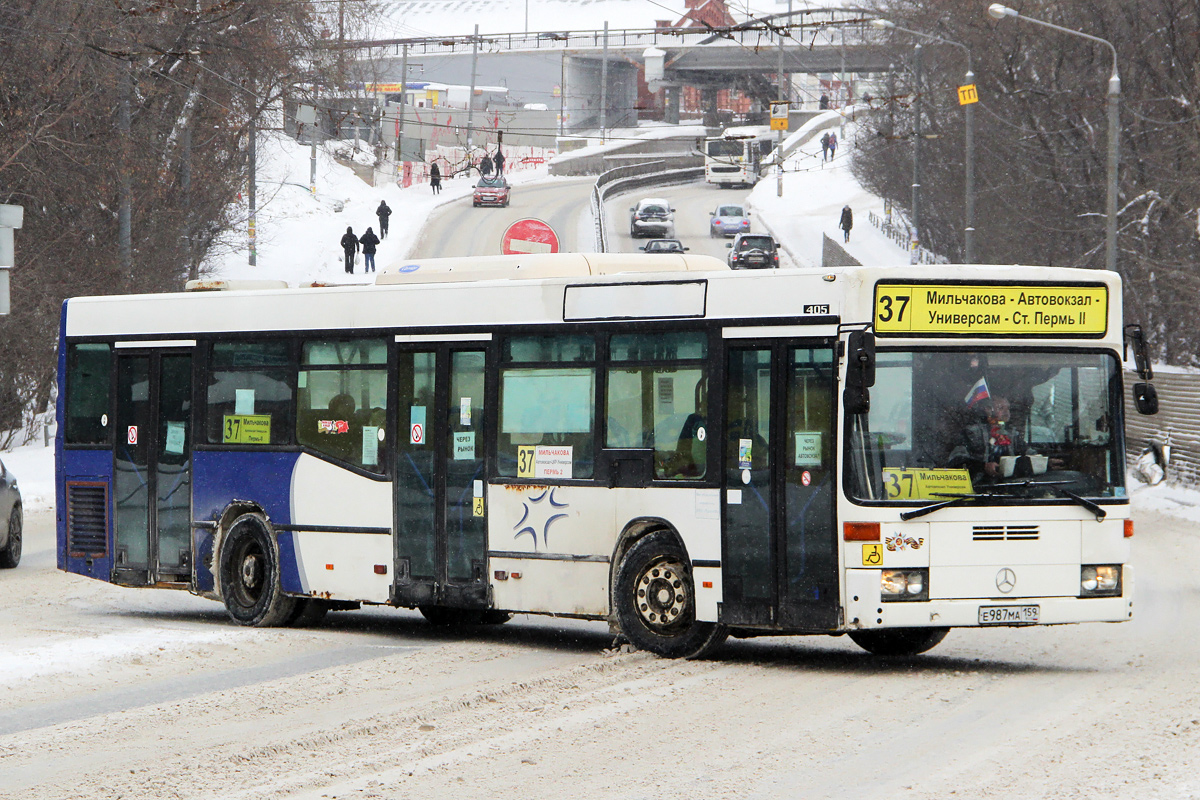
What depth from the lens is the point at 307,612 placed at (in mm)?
14438

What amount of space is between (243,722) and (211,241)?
123 feet

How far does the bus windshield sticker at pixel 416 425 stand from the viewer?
13.0 metres

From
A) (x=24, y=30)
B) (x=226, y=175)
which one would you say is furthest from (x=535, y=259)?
(x=226, y=175)

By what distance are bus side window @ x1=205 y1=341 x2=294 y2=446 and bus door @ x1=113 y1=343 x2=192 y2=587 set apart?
324 mm

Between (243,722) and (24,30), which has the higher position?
(24,30)

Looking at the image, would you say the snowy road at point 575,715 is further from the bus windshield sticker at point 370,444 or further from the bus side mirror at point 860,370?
the bus side mirror at point 860,370

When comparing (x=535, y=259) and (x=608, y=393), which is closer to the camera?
(x=608, y=393)

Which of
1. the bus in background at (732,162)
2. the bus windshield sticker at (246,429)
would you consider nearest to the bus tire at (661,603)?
the bus windshield sticker at (246,429)

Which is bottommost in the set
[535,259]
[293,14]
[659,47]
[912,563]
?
[912,563]

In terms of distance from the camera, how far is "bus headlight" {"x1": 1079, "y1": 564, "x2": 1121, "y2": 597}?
36.2 ft

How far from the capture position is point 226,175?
44.5m

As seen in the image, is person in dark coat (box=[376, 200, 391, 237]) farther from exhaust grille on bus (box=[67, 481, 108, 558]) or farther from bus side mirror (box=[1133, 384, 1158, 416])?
bus side mirror (box=[1133, 384, 1158, 416])

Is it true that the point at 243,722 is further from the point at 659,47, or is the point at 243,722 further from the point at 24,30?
the point at 659,47

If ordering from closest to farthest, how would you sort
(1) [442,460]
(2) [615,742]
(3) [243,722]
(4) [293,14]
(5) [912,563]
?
1. (2) [615,742]
2. (3) [243,722]
3. (5) [912,563]
4. (1) [442,460]
5. (4) [293,14]
